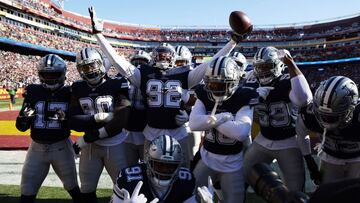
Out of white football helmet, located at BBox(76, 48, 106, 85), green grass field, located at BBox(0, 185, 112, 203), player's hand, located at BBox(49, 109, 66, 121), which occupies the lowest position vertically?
green grass field, located at BBox(0, 185, 112, 203)

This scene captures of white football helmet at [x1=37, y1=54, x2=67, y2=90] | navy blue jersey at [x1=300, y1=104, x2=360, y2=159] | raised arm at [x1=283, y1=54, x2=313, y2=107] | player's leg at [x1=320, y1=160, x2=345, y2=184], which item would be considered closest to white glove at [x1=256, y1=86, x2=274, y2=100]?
raised arm at [x1=283, y1=54, x2=313, y2=107]

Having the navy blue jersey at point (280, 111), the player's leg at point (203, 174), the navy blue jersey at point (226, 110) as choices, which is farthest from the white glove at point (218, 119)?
the navy blue jersey at point (280, 111)

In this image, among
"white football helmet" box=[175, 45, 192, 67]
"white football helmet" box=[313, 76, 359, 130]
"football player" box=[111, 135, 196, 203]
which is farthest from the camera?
"white football helmet" box=[175, 45, 192, 67]

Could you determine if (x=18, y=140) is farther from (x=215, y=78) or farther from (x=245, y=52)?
(x=245, y=52)

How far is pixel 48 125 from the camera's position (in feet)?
13.8

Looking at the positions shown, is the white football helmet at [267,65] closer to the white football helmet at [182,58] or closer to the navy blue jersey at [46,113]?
the white football helmet at [182,58]

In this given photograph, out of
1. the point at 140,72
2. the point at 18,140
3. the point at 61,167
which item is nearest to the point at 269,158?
the point at 140,72

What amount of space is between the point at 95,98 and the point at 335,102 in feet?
7.98

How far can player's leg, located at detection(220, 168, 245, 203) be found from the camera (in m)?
3.40

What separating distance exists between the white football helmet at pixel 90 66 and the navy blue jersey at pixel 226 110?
124 cm

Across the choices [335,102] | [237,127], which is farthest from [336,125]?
[237,127]

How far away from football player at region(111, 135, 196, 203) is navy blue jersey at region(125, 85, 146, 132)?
179 cm

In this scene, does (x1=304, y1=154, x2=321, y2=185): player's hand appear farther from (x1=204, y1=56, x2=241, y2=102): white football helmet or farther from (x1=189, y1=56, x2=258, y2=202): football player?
(x1=204, y1=56, x2=241, y2=102): white football helmet

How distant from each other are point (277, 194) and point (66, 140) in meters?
3.61
